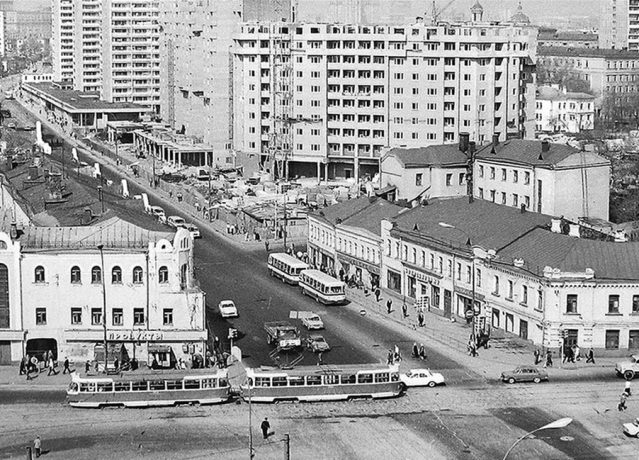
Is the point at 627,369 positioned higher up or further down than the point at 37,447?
higher up

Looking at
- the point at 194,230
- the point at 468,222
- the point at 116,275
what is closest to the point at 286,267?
the point at 468,222

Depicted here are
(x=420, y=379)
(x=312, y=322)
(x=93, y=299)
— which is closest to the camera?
(x=420, y=379)

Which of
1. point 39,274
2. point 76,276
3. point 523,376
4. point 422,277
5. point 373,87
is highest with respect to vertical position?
point 373,87

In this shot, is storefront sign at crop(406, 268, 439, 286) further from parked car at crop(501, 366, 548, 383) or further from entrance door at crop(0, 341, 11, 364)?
entrance door at crop(0, 341, 11, 364)

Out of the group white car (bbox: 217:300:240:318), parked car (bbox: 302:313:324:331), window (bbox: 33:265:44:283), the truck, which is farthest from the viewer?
white car (bbox: 217:300:240:318)

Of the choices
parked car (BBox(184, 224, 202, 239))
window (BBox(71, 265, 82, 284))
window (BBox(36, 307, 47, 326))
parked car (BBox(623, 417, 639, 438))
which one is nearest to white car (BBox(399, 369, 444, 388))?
parked car (BBox(623, 417, 639, 438))

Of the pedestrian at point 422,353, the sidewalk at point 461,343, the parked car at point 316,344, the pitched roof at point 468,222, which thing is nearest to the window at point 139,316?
the parked car at point 316,344

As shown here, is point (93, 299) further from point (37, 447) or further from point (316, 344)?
point (37, 447)

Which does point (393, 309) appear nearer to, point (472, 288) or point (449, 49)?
point (472, 288)
